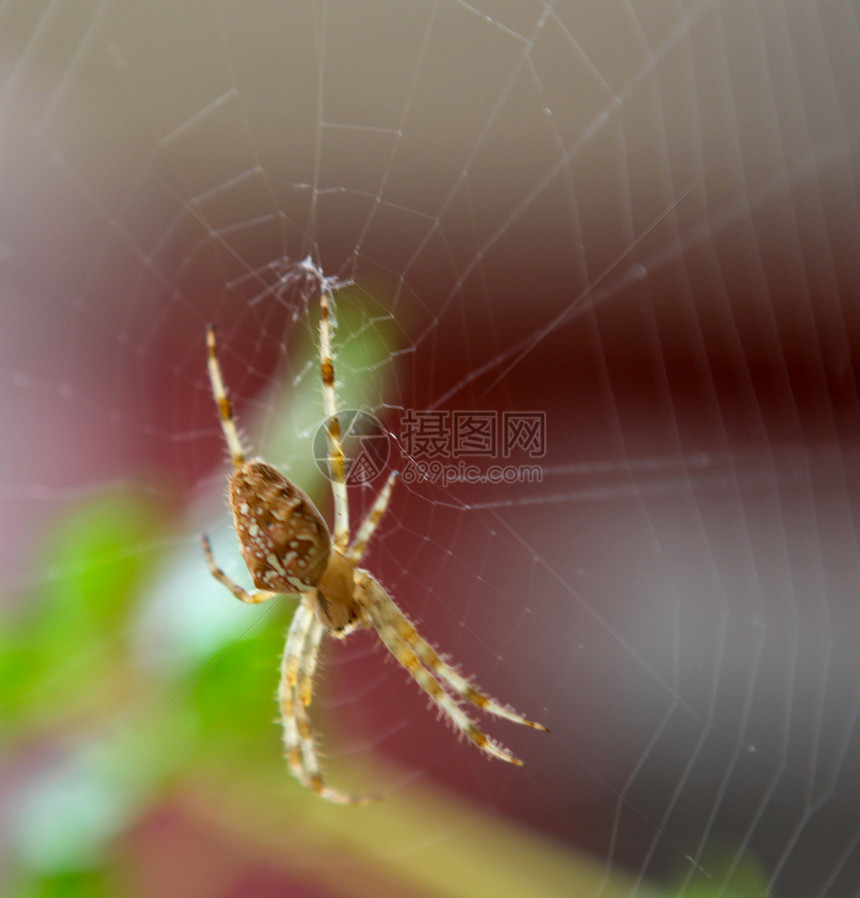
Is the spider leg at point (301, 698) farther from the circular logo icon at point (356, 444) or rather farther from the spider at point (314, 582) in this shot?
the circular logo icon at point (356, 444)

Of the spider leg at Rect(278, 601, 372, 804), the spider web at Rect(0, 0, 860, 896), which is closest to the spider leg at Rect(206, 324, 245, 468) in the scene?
the spider web at Rect(0, 0, 860, 896)

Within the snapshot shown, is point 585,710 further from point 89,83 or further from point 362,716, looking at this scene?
point 89,83

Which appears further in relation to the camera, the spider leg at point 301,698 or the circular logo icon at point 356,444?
the spider leg at point 301,698

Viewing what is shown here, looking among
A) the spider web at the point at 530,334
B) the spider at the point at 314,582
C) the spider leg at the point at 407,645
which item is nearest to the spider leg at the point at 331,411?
the spider at the point at 314,582

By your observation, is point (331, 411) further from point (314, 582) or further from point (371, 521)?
point (314, 582)

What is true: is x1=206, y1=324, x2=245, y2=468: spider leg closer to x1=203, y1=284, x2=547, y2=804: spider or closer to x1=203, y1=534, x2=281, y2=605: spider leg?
x1=203, y1=284, x2=547, y2=804: spider

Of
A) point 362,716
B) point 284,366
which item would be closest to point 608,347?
point 284,366
